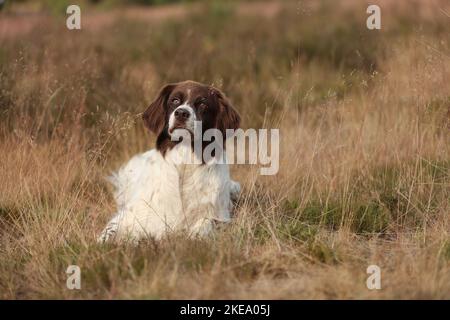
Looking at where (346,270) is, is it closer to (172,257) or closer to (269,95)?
(172,257)

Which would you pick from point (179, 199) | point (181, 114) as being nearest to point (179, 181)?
point (179, 199)

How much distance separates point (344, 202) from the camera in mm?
4387

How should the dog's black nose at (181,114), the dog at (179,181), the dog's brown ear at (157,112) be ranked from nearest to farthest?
the dog's black nose at (181,114) → the dog at (179,181) → the dog's brown ear at (157,112)

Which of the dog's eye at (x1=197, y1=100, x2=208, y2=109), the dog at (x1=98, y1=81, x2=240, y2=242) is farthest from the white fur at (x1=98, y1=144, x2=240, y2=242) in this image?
the dog's eye at (x1=197, y1=100, x2=208, y2=109)

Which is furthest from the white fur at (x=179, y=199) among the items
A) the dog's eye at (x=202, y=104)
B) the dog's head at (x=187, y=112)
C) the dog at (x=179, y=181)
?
the dog's eye at (x=202, y=104)

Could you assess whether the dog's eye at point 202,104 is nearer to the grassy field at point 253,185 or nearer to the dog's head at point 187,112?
the dog's head at point 187,112

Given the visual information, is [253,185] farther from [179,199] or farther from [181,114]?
[181,114]

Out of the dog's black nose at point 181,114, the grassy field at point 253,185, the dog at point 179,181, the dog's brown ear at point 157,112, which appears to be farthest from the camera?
the dog's brown ear at point 157,112

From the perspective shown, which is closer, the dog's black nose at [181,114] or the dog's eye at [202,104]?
the dog's black nose at [181,114]

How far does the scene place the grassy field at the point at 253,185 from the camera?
3.41 metres

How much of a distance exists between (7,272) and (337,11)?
28.4ft

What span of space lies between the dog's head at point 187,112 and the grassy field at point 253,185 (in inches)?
7.8

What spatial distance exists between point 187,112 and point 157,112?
0.37 m

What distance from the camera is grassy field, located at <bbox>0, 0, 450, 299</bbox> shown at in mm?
3412
